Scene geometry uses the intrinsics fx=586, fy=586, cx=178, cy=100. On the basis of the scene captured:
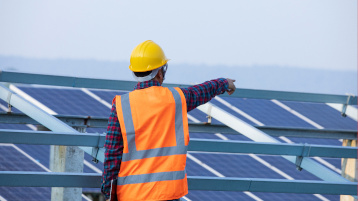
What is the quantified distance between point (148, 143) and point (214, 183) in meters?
0.75

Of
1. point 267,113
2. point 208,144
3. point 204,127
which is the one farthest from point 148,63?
point 267,113

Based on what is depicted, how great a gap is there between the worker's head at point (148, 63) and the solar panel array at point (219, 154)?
142 inches

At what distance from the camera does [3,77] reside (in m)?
5.77

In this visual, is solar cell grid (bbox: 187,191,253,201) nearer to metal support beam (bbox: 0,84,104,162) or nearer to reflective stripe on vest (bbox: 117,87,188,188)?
metal support beam (bbox: 0,84,104,162)

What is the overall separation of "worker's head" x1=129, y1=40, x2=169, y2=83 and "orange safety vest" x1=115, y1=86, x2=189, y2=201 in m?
0.14

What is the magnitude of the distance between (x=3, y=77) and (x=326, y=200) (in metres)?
4.26

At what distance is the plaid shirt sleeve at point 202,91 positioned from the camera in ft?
11.1

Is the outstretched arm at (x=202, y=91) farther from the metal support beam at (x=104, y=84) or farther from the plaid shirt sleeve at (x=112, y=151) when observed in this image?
the metal support beam at (x=104, y=84)

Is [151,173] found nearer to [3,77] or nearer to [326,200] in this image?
[3,77]

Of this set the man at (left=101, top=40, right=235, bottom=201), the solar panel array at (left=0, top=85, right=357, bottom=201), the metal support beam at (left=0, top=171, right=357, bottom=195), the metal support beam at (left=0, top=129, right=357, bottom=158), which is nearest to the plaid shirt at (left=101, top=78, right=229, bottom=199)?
the man at (left=101, top=40, right=235, bottom=201)

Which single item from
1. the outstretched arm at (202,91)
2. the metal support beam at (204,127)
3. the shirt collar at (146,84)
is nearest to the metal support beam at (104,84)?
the metal support beam at (204,127)

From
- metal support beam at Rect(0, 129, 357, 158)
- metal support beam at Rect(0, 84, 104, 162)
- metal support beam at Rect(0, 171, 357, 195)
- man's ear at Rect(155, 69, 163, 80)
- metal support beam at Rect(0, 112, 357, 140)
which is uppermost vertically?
man's ear at Rect(155, 69, 163, 80)

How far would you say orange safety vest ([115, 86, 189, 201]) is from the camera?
3.22m

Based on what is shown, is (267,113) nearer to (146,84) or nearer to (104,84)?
(104,84)
